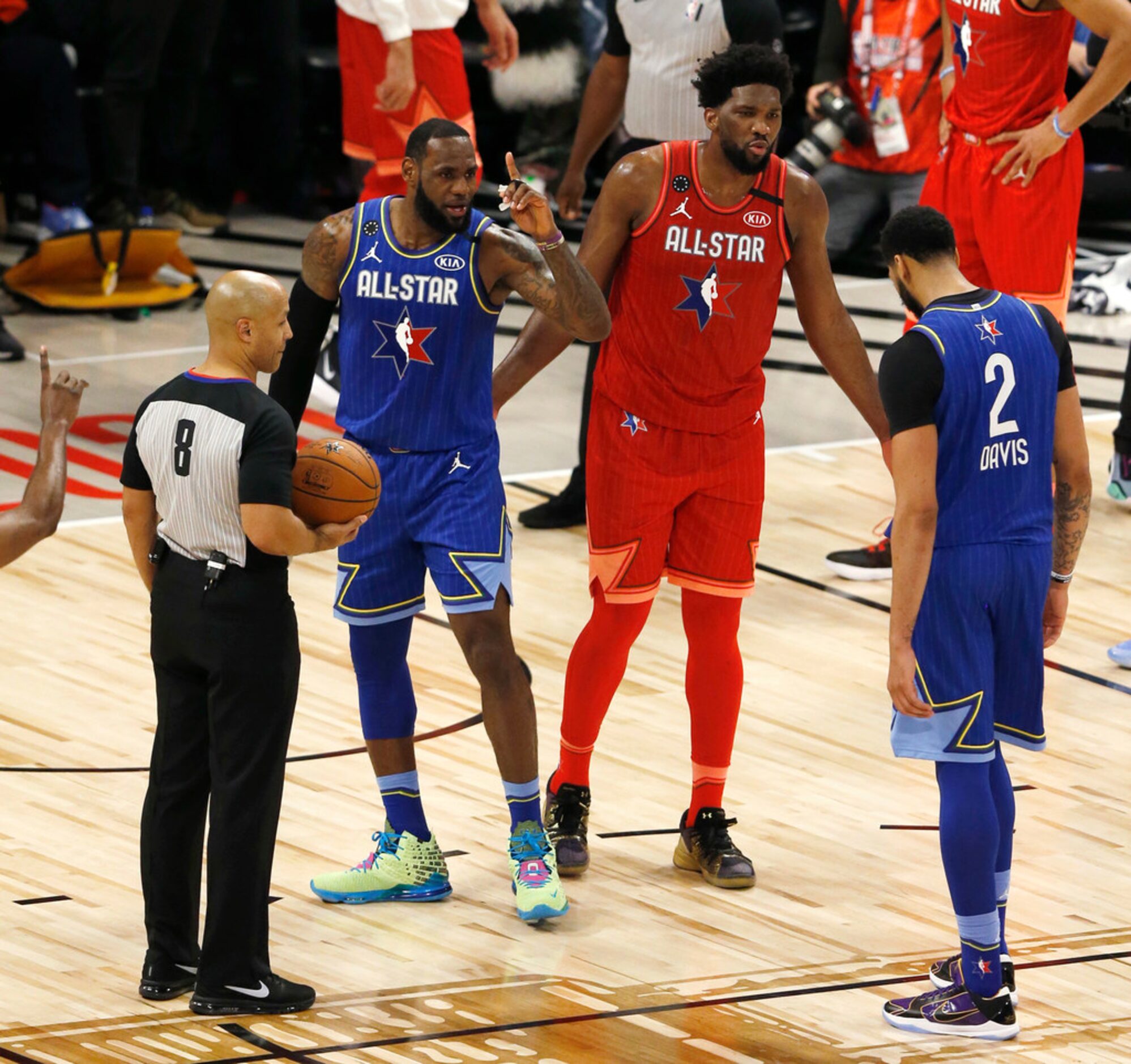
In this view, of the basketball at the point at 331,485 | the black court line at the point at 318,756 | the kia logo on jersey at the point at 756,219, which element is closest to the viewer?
the basketball at the point at 331,485

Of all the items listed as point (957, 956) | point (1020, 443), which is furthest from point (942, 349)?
point (957, 956)

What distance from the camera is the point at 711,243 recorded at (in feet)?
17.3

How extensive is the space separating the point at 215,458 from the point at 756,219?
166 cm

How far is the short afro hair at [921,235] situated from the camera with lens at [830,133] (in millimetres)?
6994

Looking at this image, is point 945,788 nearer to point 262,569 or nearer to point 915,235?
point 915,235

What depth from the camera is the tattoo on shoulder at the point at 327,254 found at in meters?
5.05

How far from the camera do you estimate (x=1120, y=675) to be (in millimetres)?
6973

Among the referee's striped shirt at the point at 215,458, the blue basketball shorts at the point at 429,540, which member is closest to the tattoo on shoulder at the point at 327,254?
the blue basketball shorts at the point at 429,540

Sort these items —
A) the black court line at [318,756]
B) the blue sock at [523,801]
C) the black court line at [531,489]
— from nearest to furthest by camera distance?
the blue sock at [523,801] < the black court line at [318,756] < the black court line at [531,489]

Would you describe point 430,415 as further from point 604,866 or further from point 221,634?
point 604,866

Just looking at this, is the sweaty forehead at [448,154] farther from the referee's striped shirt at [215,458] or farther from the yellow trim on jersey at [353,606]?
the yellow trim on jersey at [353,606]

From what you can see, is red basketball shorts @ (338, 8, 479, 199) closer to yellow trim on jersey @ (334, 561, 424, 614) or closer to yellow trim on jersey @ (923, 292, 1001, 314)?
yellow trim on jersey @ (334, 561, 424, 614)

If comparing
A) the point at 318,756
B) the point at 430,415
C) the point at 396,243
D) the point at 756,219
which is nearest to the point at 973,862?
the point at 430,415

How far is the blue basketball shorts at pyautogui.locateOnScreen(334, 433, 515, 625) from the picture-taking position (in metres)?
5.00
